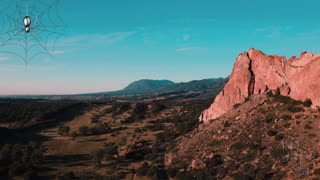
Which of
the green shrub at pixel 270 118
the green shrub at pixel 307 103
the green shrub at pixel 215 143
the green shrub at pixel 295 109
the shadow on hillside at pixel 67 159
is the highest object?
the green shrub at pixel 307 103

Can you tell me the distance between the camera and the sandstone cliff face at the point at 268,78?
82.6 m

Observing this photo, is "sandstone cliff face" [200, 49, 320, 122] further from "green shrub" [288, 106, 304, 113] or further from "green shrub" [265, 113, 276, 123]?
"green shrub" [265, 113, 276, 123]

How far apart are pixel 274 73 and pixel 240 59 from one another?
50.3 feet

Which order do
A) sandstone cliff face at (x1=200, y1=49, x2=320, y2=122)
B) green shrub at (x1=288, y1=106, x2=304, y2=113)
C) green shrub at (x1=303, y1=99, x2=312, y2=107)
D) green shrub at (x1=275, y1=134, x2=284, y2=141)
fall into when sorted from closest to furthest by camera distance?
1. green shrub at (x1=275, y1=134, x2=284, y2=141)
2. green shrub at (x1=288, y1=106, x2=304, y2=113)
3. green shrub at (x1=303, y1=99, x2=312, y2=107)
4. sandstone cliff face at (x1=200, y1=49, x2=320, y2=122)

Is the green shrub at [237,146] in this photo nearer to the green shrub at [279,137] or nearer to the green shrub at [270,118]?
the green shrub at [279,137]

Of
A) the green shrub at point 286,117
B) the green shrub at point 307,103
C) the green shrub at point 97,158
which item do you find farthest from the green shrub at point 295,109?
the green shrub at point 97,158

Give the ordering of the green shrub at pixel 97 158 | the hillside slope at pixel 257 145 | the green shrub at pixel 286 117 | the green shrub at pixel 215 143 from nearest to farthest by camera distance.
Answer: the hillside slope at pixel 257 145, the green shrub at pixel 286 117, the green shrub at pixel 215 143, the green shrub at pixel 97 158

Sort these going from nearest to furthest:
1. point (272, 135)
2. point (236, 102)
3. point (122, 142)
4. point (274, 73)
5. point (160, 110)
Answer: point (272, 135), point (274, 73), point (236, 102), point (122, 142), point (160, 110)

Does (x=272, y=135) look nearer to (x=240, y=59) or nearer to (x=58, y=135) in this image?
(x=240, y=59)

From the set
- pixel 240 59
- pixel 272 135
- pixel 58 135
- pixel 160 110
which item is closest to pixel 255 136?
pixel 272 135

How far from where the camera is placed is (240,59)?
109312 mm

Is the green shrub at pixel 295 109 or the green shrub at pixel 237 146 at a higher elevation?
the green shrub at pixel 295 109

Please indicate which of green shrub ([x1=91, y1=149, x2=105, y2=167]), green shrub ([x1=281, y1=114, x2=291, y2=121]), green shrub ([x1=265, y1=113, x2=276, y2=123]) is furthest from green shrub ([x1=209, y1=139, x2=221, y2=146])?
green shrub ([x1=91, y1=149, x2=105, y2=167])

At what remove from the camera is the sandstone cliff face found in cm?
8255
